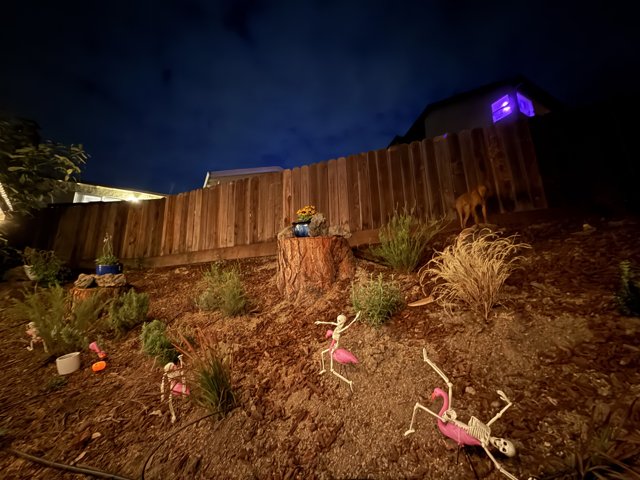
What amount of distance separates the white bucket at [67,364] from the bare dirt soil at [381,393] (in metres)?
0.08

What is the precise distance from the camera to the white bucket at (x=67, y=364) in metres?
2.62

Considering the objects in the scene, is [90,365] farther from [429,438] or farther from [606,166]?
[606,166]

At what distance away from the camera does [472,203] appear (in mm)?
3594

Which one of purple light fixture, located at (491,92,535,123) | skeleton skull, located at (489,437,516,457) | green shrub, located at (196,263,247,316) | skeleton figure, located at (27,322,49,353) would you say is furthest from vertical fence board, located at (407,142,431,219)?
purple light fixture, located at (491,92,535,123)

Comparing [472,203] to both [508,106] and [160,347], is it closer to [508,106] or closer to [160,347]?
[160,347]

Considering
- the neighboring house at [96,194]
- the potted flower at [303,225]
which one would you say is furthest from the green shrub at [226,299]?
the neighboring house at [96,194]

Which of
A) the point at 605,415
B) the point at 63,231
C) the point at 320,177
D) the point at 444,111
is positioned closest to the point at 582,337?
the point at 605,415

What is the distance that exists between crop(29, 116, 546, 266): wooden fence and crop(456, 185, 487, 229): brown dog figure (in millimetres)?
551

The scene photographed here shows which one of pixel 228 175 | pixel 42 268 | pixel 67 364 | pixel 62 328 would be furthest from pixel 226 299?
pixel 228 175

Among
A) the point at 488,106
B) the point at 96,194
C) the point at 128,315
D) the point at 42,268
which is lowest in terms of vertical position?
the point at 128,315

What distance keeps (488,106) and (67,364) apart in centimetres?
1813

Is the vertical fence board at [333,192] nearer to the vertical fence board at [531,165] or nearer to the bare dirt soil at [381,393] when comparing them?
the bare dirt soil at [381,393]

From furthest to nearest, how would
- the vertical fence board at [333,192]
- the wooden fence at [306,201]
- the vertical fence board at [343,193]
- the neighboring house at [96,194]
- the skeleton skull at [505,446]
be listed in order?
the neighboring house at [96,194] → the vertical fence board at [333,192] → the vertical fence board at [343,193] → the wooden fence at [306,201] → the skeleton skull at [505,446]

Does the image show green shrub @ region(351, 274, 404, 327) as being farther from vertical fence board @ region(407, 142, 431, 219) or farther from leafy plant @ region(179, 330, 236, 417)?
vertical fence board @ region(407, 142, 431, 219)
